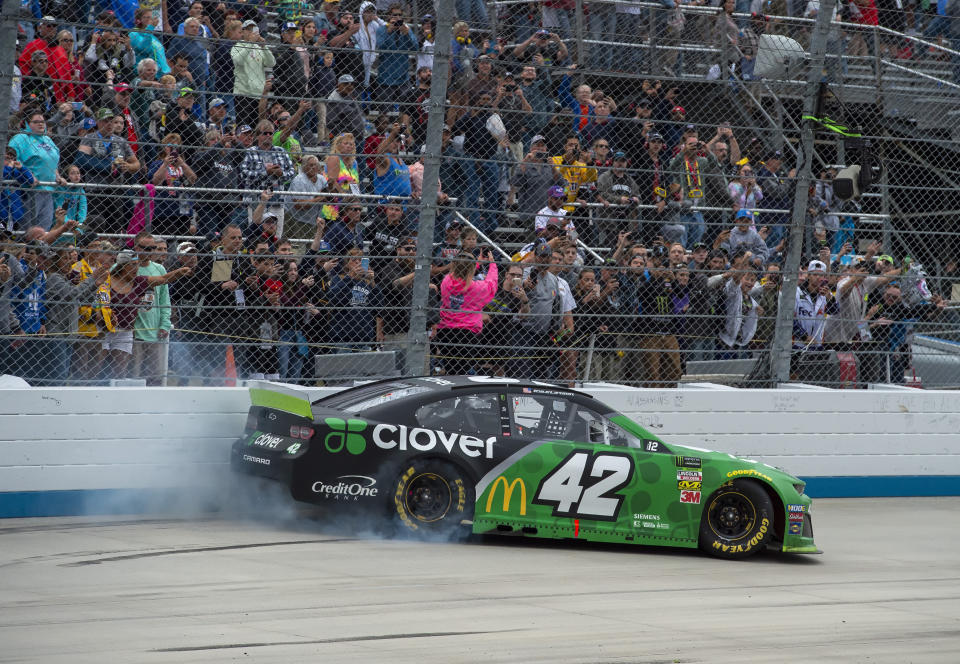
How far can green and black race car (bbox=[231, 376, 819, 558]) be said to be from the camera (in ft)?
31.3

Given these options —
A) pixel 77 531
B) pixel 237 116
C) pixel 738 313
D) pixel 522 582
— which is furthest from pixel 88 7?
pixel 522 582

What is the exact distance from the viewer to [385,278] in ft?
37.1

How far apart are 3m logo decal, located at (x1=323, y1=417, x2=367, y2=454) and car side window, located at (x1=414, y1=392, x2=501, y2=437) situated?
46 centimetres

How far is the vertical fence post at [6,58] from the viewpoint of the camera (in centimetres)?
987

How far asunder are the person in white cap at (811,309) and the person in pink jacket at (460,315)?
3592 millimetres

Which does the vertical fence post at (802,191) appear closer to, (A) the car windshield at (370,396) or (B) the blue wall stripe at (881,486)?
(B) the blue wall stripe at (881,486)

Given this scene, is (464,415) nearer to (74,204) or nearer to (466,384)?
(466,384)

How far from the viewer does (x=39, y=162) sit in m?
10.6

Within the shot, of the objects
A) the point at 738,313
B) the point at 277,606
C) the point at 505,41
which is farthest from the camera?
the point at 505,41

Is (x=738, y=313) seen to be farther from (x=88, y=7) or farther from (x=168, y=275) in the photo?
(x=88, y=7)

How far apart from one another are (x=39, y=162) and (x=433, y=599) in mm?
5241

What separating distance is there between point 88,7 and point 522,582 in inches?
321

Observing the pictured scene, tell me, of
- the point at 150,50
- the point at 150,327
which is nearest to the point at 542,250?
the point at 150,327

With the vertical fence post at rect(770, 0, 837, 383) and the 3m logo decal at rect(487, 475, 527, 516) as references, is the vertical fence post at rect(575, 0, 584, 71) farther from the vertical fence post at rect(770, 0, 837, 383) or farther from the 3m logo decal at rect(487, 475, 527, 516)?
the 3m logo decal at rect(487, 475, 527, 516)
